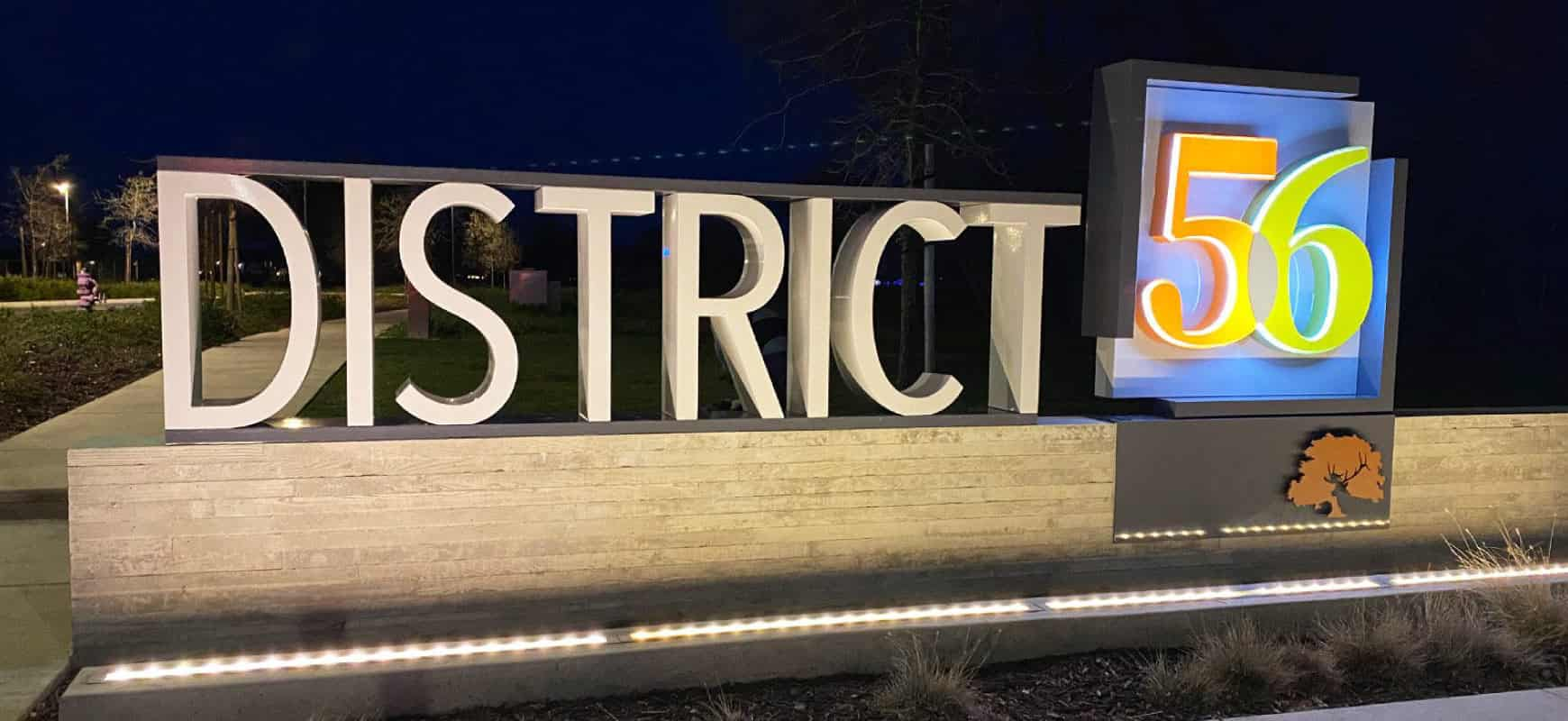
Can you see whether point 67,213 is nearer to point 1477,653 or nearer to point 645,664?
point 645,664

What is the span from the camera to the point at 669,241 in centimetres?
559

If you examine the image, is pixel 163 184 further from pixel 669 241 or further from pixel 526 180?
pixel 669 241

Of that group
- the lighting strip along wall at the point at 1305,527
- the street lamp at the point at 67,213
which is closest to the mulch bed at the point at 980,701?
the lighting strip along wall at the point at 1305,527

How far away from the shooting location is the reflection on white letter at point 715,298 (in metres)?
5.56

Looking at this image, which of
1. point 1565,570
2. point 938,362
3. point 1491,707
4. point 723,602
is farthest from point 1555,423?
point 938,362

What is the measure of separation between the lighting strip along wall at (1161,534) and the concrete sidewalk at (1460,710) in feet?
6.34

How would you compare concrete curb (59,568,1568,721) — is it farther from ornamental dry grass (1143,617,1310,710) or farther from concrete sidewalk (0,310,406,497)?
concrete sidewalk (0,310,406,497)

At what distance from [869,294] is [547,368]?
10469mm

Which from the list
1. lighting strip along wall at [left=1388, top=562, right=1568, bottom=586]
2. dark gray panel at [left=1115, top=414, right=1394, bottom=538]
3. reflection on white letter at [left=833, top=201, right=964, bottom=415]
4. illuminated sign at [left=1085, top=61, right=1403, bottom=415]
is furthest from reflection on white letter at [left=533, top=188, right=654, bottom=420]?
lighting strip along wall at [left=1388, top=562, right=1568, bottom=586]

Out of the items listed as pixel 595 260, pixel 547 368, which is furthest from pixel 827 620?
pixel 547 368

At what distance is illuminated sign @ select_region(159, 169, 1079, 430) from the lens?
494 centimetres

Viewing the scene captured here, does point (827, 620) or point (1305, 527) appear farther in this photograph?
point (1305, 527)

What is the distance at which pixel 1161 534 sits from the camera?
21.4 ft

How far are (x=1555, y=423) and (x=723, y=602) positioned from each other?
222 inches
